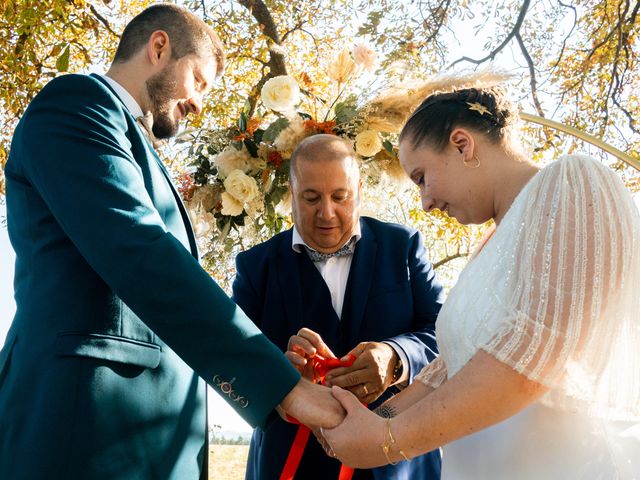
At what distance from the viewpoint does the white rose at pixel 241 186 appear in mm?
3729

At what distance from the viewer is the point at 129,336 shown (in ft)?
6.91

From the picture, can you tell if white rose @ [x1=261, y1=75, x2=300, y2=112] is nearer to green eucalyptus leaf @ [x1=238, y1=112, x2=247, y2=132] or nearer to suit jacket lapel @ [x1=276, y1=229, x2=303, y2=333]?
green eucalyptus leaf @ [x1=238, y1=112, x2=247, y2=132]

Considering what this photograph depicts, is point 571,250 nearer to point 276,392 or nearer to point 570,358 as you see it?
point 570,358

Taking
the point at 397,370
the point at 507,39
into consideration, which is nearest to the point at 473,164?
the point at 397,370

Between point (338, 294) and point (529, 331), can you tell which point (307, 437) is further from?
point (529, 331)

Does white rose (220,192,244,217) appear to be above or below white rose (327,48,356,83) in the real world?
below

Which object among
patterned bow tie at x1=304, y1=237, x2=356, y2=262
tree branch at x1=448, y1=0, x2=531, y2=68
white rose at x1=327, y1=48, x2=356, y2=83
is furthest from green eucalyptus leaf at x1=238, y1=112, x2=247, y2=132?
tree branch at x1=448, y1=0, x2=531, y2=68

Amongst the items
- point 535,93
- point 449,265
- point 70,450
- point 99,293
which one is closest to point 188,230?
point 99,293

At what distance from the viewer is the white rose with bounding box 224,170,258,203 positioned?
373 centimetres

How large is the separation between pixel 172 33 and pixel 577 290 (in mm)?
1826

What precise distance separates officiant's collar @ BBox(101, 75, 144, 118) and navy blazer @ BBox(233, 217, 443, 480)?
1163mm

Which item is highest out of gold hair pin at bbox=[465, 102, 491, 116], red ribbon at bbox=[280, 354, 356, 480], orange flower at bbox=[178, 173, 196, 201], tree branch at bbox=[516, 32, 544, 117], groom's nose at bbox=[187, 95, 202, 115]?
tree branch at bbox=[516, 32, 544, 117]

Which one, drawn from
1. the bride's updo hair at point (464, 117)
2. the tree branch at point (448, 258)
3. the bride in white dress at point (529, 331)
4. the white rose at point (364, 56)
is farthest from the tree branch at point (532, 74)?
the bride in white dress at point (529, 331)

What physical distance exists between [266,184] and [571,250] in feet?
6.76
